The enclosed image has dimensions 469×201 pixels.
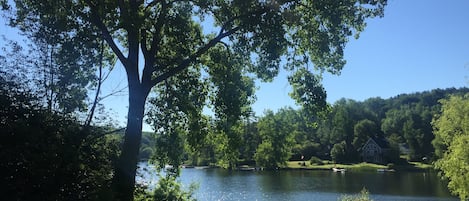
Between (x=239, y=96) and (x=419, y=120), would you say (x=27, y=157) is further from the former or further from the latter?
(x=419, y=120)

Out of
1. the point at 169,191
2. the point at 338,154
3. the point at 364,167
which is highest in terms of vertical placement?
the point at 338,154

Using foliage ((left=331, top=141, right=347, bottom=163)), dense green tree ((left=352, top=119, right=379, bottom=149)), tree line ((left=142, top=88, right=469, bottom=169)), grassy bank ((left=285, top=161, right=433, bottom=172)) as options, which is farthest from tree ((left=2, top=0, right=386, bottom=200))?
dense green tree ((left=352, top=119, right=379, bottom=149))

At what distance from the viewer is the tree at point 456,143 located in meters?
25.7

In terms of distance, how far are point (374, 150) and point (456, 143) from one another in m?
81.8

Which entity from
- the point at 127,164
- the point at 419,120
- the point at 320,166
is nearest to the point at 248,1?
the point at 127,164

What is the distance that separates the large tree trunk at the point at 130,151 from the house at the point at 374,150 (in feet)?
320

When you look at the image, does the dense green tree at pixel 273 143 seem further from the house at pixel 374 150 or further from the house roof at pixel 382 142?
the house roof at pixel 382 142

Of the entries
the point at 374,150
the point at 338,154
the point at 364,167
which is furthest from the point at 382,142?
the point at 364,167

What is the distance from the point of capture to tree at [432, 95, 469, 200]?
25.7 meters

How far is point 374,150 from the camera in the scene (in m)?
106

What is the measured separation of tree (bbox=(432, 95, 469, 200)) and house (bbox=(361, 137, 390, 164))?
74.2 metres

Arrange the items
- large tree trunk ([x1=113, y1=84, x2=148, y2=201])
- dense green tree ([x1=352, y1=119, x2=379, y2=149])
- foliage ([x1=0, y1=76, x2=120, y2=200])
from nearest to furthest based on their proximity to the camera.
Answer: foliage ([x1=0, y1=76, x2=120, y2=200]) < large tree trunk ([x1=113, y1=84, x2=148, y2=201]) < dense green tree ([x1=352, y1=119, x2=379, y2=149])

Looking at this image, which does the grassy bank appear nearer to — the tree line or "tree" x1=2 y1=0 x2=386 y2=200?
the tree line

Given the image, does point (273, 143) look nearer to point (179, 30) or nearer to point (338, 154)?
point (338, 154)
